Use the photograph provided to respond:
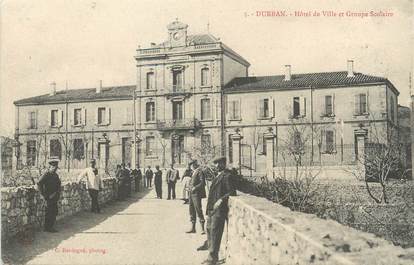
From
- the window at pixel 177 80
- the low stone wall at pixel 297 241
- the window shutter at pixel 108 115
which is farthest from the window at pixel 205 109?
the low stone wall at pixel 297 241

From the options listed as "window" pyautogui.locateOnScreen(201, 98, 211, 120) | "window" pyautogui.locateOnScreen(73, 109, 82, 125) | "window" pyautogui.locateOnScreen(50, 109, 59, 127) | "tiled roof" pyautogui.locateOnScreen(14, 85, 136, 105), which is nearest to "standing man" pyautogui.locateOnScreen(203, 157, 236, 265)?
"window" pyautogui.locateOnScreen(201, 98, 211, 120)

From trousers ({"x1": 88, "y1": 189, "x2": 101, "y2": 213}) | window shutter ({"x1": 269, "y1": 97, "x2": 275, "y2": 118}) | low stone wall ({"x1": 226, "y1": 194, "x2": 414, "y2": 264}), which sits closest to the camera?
low stone wall ({"x1": 226, "y1": 194, "x2": 414, "y2": 264})

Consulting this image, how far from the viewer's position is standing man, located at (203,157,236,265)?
6848mm

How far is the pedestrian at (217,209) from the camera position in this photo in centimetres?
685

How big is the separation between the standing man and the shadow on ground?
2.60m

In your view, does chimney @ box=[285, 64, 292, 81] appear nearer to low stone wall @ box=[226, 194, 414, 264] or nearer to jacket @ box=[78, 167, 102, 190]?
jacket @ box=[78, 167, 102, 190]

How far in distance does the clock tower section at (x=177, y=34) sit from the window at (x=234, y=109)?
4948 millimetres

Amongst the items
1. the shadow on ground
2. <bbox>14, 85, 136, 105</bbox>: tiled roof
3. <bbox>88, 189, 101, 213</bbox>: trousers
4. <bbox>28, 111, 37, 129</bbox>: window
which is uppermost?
<bbox>14, 85, 136, 105</bbox>: tiled roof

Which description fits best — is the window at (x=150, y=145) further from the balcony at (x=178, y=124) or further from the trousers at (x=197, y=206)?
the trousers at (x=197, y=206)

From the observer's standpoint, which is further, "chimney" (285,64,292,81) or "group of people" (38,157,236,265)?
"chimney" (285,64,292,81)

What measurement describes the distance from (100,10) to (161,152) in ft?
80.9

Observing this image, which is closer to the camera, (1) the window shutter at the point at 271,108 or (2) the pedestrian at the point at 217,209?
(2) the pedestrian at the point at 217,209

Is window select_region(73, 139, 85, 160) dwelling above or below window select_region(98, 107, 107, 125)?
below

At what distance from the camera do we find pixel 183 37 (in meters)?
32.6
